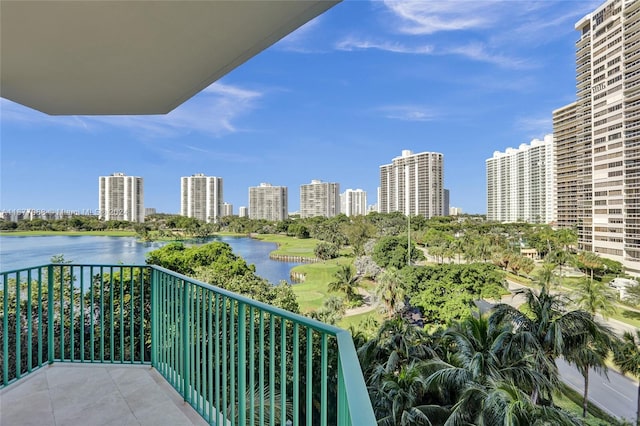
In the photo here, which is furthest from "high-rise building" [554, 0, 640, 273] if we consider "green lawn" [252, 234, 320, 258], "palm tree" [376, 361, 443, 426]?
"palm tree" [376, 361, 443, 426]

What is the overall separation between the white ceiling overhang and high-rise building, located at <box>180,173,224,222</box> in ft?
128

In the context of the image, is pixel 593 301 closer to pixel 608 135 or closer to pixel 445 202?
pixel 608 135

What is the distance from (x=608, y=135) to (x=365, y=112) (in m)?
32.2

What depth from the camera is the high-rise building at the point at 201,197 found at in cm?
4112

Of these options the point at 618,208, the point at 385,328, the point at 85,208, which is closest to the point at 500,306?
the point at 385,328

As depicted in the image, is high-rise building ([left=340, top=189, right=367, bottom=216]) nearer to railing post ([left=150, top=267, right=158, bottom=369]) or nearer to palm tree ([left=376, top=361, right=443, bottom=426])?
palm tree ([left=376, top=361, right=443, bottom=426])

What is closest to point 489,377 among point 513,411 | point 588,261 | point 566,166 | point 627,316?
point 513,411

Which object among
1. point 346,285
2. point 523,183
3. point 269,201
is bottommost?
point 346,285

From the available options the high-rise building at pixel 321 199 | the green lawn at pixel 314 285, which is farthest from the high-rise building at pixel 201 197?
the high-rise building at pixel 321 199

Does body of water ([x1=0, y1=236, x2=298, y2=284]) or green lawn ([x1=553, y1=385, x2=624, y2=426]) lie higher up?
body of water ([x1=0, y1=236, x2=298, y2=284])

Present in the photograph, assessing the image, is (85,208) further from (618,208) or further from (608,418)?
(618,208)

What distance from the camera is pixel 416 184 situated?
50.0 m

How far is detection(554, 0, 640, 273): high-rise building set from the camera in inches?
1129

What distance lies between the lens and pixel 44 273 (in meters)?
2.75
